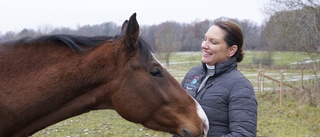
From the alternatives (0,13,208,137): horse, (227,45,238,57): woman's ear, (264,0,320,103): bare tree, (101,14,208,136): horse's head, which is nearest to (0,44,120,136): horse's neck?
(0,13,208,137): horse

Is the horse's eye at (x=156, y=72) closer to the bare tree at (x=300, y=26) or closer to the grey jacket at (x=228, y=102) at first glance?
the grey jacket at (x=228, y=102)

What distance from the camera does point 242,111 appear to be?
2.57 m

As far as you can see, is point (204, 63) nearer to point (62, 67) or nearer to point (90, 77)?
point (90, 77)

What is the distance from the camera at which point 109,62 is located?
9.11 feet

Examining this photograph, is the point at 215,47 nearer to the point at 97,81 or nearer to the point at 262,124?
the point at 97,81

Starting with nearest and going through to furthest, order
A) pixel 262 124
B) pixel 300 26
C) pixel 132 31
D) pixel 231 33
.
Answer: pixel 132 31 < pixel 231 33 < pixel 262 124 < pixel 300 26

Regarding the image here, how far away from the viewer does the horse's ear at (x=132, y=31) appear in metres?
2.61

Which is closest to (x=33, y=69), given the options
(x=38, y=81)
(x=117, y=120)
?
(x=38, y=81)

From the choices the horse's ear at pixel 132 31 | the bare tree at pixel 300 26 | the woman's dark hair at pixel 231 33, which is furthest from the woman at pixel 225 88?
the bare tree at pixel 300 26

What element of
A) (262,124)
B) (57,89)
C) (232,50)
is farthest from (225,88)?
(262,124)

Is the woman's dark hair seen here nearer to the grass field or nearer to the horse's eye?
the horse's eye

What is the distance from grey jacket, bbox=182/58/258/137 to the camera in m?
2.57

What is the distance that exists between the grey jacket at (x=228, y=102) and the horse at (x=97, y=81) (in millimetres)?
133

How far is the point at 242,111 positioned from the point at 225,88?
0.25m
